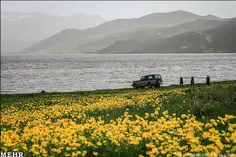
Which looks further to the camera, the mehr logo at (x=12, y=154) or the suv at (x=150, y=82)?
the suv at (x=150, y=82)

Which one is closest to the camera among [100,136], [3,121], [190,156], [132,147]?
[190,156]

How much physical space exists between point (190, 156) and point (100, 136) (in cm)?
320

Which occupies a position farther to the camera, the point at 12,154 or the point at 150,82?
the point at 150,82

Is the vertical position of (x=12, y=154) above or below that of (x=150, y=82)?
above

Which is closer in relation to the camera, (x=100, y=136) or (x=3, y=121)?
(x=100, y=136)

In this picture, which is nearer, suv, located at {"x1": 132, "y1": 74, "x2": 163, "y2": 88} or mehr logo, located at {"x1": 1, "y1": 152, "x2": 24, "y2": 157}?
mehr logo, located at {"x1": 1, "y1": 152, "x2": 24, "y2": 157}

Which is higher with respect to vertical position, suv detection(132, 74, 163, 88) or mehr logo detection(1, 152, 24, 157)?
mehr logo detection(1, 152, 24, 157)

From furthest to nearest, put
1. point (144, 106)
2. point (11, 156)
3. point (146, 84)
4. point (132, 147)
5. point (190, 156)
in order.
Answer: point (146, 84)
point (144, 106)
point (132, 147)
point (11, 156)
point (190, 156)

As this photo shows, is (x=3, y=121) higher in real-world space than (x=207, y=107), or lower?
lower

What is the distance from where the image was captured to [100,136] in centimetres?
830

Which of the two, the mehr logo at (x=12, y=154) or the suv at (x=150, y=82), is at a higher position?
the mehr logo at (x=12, y=154)

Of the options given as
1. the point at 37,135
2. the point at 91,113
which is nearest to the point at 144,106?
the point at 91,113

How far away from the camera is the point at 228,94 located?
15.9 metres

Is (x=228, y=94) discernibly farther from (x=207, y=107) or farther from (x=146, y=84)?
(x=146, y=84)
